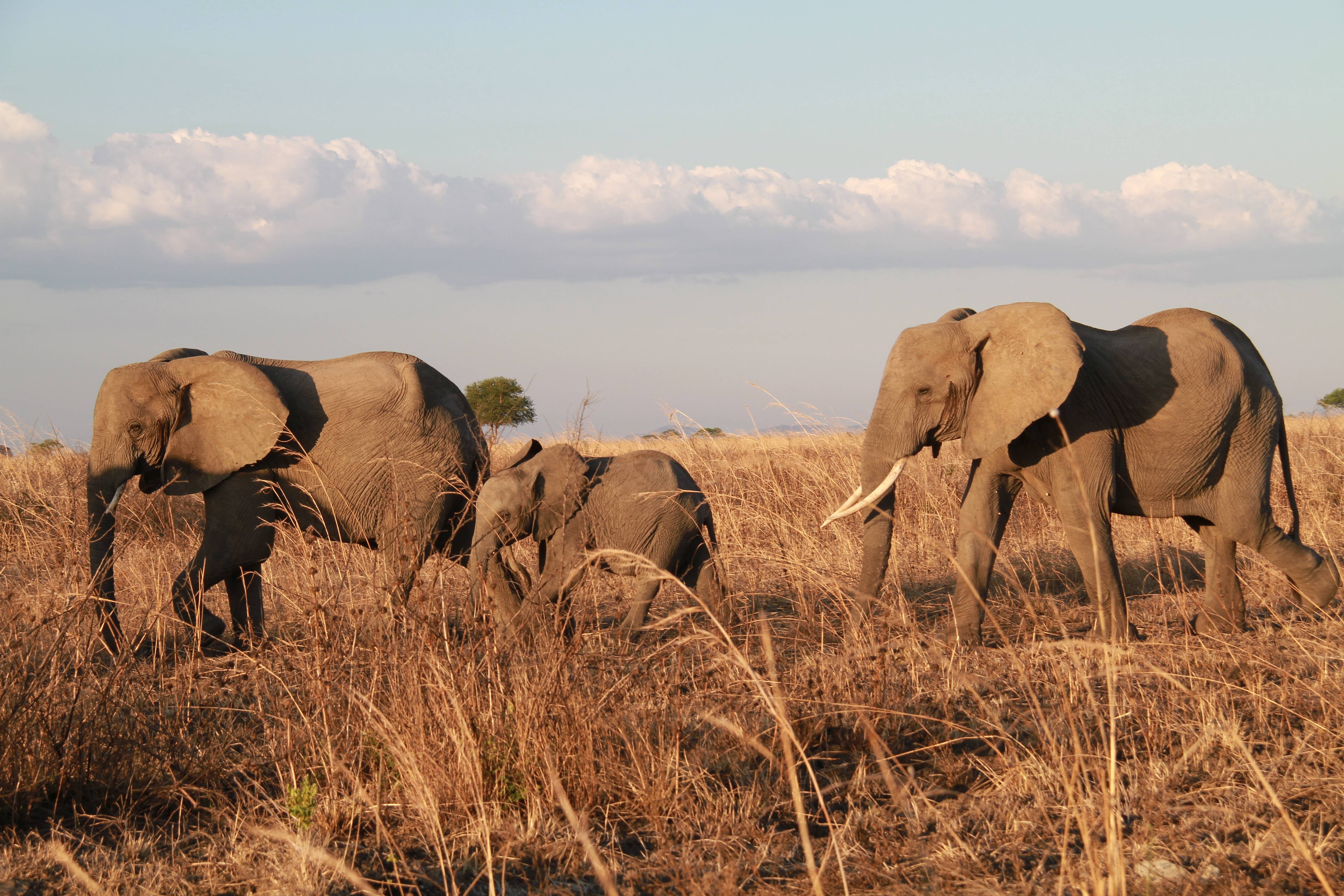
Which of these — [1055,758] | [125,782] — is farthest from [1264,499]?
[125,782]

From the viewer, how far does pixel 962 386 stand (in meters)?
5.56

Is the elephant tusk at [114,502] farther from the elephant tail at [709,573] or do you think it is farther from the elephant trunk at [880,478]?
the elephant trunk at [880,478]

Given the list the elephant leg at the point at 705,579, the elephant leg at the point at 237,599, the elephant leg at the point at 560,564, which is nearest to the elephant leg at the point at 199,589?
the elephant leg at the point at 237,599

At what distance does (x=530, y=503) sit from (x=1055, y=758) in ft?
12.7

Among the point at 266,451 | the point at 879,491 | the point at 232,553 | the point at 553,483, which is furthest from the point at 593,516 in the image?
the point at 232,553

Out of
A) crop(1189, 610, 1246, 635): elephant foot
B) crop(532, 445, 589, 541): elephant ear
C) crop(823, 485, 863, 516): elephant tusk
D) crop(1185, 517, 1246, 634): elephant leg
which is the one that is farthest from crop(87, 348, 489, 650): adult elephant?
crop(1185, 517, 1246, 634): elephant leg

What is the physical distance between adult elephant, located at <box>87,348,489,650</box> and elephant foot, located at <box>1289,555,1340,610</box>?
4.74 meters

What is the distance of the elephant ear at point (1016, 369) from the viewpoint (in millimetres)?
5270

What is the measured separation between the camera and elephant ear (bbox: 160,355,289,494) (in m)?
6.46

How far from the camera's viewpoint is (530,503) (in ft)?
21.2

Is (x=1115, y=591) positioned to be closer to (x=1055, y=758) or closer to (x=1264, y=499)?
(x=1264, y=499)

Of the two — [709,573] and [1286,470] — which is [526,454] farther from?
A: [1286,470]

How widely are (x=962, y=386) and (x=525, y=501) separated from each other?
2.62m

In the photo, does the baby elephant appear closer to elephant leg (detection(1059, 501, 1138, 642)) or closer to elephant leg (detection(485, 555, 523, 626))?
elephant leg (detection(485, 555, 523, 626))
